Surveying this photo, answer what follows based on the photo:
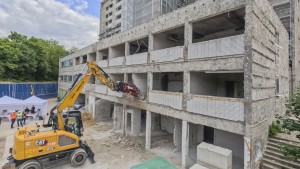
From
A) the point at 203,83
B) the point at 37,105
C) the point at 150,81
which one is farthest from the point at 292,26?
the point at 37,105

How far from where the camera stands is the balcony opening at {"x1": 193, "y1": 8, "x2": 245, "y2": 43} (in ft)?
33.0

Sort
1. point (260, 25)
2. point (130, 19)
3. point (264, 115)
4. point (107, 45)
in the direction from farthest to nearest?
point (130, 19) < point (107, 45) < point (264, 115) < point (260, 25)

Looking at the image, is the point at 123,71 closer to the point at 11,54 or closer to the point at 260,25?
the point at 260,25

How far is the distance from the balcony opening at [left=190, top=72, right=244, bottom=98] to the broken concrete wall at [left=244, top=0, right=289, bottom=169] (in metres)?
1.94

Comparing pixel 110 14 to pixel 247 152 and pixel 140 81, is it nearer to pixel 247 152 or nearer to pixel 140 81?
pixel 140 81

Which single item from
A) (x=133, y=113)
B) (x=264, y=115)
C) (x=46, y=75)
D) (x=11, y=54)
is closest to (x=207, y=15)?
(x=264, y=115)

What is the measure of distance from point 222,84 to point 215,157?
5795mm

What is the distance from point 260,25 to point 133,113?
11.5 meters

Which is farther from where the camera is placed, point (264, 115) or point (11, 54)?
point (11, 54)

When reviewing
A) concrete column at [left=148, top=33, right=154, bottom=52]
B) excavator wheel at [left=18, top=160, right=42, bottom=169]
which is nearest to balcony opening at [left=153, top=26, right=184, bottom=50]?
concrete column at [left=148, top=33, right=154, bottom=52]

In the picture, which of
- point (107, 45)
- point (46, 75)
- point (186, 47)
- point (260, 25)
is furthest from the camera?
point (46, 75)

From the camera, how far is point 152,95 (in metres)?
13.4

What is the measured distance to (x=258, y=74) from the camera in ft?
28.6

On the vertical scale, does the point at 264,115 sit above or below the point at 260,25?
below
